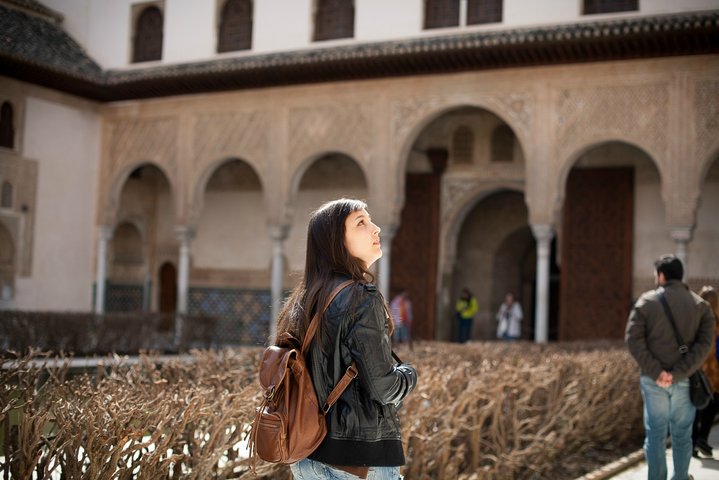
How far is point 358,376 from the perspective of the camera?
2789mm

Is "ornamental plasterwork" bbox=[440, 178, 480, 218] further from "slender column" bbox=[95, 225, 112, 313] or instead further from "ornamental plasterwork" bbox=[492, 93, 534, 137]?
"slender column" bbox=[95, 225, 112, 313]

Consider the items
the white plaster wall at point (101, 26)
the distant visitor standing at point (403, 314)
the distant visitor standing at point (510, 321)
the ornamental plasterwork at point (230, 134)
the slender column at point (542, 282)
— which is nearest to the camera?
the slender column at point (542, 282)

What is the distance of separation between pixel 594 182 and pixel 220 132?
755cm

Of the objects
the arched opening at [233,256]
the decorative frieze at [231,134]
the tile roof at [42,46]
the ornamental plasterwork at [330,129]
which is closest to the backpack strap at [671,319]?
the ornamental plasterwork at [330,129]

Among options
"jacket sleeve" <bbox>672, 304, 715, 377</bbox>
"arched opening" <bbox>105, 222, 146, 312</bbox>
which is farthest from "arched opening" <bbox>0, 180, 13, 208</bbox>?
"jacket sleeve" <bbox>672, 304, 715, 377</bbox>

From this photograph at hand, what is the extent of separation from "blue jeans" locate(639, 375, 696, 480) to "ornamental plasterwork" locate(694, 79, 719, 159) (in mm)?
9374

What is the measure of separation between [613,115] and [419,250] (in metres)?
5.48

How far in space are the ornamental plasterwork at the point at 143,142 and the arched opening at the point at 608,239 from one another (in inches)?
328

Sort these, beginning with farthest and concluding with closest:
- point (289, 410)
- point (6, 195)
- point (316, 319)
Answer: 1. point (6, 195)
2. point (316, 319)
3. point (289, 410)

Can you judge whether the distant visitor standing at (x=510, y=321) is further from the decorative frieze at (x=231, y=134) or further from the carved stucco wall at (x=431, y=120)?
the decorative frieze at (x=231, y=134)

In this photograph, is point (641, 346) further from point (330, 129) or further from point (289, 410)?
point (330, 129)

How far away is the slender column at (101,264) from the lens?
1948cm

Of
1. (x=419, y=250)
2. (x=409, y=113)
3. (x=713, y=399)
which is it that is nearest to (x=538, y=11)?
(x=409, y=113)

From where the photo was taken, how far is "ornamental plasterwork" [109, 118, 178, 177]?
19.0 m
